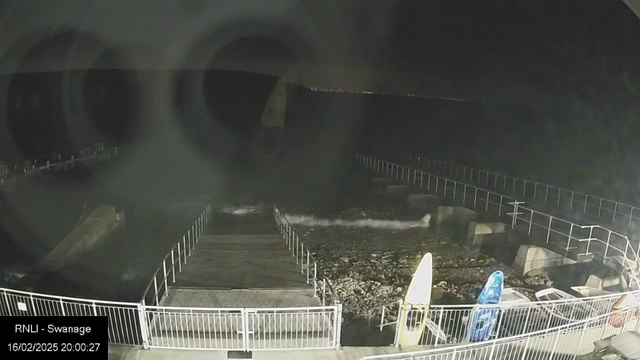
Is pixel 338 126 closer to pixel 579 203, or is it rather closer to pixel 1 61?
pixel 579 203

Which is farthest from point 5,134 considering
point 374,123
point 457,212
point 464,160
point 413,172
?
point 374,123

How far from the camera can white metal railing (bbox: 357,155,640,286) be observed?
6.12 m

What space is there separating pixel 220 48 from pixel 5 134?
20.3ft

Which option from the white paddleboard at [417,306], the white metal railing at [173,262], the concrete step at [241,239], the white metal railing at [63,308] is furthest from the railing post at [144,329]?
the concrete step at [241,239]

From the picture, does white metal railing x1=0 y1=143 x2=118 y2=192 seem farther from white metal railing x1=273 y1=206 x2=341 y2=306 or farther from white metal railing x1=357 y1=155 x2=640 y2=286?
white metal railing x1=357 y1=155 x2=640 y2=286

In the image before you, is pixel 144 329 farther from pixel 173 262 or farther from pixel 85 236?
pixel 85 236

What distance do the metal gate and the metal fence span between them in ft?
2.63

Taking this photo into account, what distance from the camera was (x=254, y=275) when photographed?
6582mm

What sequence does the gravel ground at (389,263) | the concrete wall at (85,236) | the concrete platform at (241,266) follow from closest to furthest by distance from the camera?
the concrete platform at (241,266) < the gravel ground at (389,263) < the concrete wall at (85,236)

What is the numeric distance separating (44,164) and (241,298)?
11.1 m

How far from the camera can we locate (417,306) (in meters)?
4.22

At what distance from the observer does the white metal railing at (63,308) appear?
3.98 metres

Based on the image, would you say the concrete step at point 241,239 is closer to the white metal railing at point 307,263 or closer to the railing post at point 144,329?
the white metal railing at point 307,263

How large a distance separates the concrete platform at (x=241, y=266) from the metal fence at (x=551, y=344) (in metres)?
2.77
